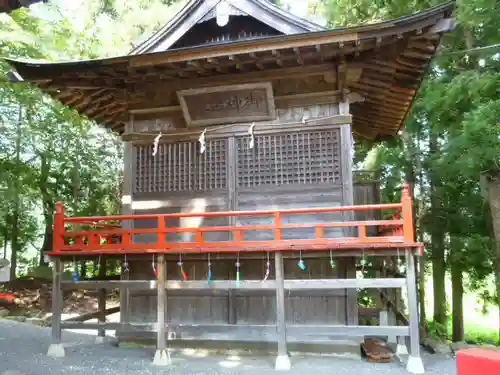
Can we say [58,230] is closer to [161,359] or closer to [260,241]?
[161,359]

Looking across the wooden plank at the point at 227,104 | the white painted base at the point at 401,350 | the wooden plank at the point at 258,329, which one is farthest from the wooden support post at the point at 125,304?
the white painted base at the point at 401,350

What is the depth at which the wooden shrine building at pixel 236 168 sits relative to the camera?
25.7 ft

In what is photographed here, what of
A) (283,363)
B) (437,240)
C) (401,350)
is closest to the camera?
(283,363)

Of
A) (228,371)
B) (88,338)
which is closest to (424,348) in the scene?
(228,371)

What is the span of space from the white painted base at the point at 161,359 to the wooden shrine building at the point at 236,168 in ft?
0.13

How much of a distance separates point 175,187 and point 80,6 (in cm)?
1583

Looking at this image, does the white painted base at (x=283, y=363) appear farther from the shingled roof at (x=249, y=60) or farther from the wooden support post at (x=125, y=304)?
the shingled roof at (x=249, y=60)

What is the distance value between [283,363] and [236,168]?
12.3 ft

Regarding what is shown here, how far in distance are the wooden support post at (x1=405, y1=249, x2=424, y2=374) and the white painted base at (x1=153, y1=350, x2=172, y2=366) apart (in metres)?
4.03

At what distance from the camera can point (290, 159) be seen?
879 cm

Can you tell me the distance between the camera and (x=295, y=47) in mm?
7719

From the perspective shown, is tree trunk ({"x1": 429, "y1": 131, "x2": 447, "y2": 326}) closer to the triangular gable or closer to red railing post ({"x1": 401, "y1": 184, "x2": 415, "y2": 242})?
red railing post ({"x1": 401, "y1": 184, "x2": 415, "y2": 242})

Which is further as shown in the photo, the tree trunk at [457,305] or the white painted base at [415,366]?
the tree trunk at [457,305]

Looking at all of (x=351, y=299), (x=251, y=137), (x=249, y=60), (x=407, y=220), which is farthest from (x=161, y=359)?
(x=249, y=60)
